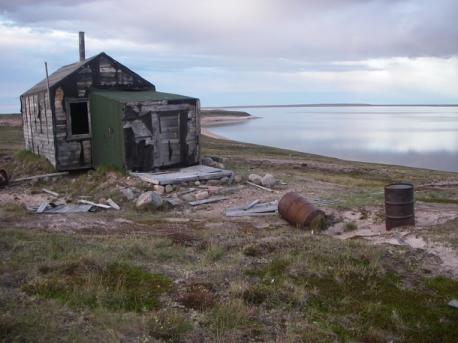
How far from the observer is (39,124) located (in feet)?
64.6

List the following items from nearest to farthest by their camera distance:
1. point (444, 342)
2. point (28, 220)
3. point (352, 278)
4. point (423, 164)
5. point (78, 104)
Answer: point (444, 342) → point (352, 278) → point (28, 220) → point (78, 104) → point (423, 164)

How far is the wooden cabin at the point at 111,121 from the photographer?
53.4ft

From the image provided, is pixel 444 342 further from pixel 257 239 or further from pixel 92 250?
pixel 92 250

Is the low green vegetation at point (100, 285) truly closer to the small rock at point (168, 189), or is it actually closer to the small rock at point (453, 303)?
the small rock at point (453, 303)

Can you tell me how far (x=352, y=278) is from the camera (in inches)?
267

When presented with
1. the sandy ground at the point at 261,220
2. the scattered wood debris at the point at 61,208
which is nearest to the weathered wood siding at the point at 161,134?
the sandy ground at the point at 261,220

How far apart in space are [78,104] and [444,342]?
52.8ft

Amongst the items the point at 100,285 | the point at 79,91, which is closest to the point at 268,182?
the point at 79,91

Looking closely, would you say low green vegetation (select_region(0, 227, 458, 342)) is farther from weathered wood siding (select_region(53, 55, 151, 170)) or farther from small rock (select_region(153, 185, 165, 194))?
weathered wood siding (select_region(53, 55, 151, 170))

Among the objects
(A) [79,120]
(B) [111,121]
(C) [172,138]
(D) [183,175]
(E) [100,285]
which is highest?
(A) [79,120]

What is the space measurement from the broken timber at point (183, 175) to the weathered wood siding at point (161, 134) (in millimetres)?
634

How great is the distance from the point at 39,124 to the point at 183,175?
25.0 feet

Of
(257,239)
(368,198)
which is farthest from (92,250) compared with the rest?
(368,198)

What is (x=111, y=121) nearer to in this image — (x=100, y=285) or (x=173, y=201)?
(x=173, y=201)
